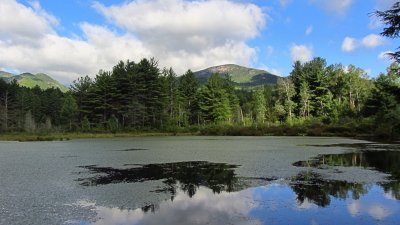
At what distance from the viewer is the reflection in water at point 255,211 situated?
33.7 ft

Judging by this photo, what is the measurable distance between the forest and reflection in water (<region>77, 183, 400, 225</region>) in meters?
49.8

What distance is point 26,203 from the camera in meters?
12.5

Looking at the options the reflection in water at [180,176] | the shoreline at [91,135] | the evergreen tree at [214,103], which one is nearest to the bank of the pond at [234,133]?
the shoreline at [91,135]

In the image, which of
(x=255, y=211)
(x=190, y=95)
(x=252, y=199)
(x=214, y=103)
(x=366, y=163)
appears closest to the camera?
(x=255, y=211)

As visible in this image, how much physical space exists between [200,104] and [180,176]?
262ft

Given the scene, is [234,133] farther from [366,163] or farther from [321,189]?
[321,189]

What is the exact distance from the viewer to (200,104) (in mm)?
98250

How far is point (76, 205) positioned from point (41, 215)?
59.1 inches

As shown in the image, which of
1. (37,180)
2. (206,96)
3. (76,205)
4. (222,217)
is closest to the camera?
(222,217)

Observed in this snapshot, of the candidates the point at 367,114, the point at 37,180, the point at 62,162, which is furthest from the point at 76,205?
the point at 367,114

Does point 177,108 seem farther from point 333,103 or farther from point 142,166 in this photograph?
point 142,166

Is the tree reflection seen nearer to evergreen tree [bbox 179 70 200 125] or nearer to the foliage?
the foliage

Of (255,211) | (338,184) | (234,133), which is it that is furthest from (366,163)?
(234,133)

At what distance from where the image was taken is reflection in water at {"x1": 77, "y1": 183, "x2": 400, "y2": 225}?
10266 mm
